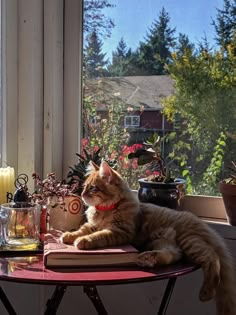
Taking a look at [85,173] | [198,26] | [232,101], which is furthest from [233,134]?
[85,173]

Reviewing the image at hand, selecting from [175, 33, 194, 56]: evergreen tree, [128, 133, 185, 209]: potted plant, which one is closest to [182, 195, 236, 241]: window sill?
[128, 133, 185, 209]: potted plant

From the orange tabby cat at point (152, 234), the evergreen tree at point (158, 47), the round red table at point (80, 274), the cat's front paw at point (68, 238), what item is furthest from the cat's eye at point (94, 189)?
the evergreen tree at point (158, 47)

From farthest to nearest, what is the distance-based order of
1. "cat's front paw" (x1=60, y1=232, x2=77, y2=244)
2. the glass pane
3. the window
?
the window < the glass pane < "cat's front paw" (x1=60, y1=232, x2=77, y2=244)

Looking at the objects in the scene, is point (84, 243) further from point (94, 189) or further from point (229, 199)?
point (229, 199)

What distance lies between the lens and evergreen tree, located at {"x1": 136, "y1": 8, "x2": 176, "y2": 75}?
5.42 feet

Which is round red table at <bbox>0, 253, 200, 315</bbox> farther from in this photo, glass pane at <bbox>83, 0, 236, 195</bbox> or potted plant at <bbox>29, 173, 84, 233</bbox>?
glass pane at <bbox>83, 0, 236, 195</bbox>

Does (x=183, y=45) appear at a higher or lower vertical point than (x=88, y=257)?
higher

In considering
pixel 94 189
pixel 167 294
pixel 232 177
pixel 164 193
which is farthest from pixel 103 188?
pixel 232 177

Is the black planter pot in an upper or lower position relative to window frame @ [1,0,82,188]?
lower

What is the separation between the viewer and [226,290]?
1.15 metres

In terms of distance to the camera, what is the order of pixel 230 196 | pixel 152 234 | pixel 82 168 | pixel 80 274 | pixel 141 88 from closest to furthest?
1. pixel 80 274
2. pixel 152 234
3. pixel 230 196
4. pixel 82 168
5. pixel 141 88

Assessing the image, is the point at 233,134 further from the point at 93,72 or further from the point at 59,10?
the point at 59,10

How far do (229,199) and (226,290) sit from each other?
40 cm

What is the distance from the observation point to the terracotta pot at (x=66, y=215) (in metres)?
1.48
